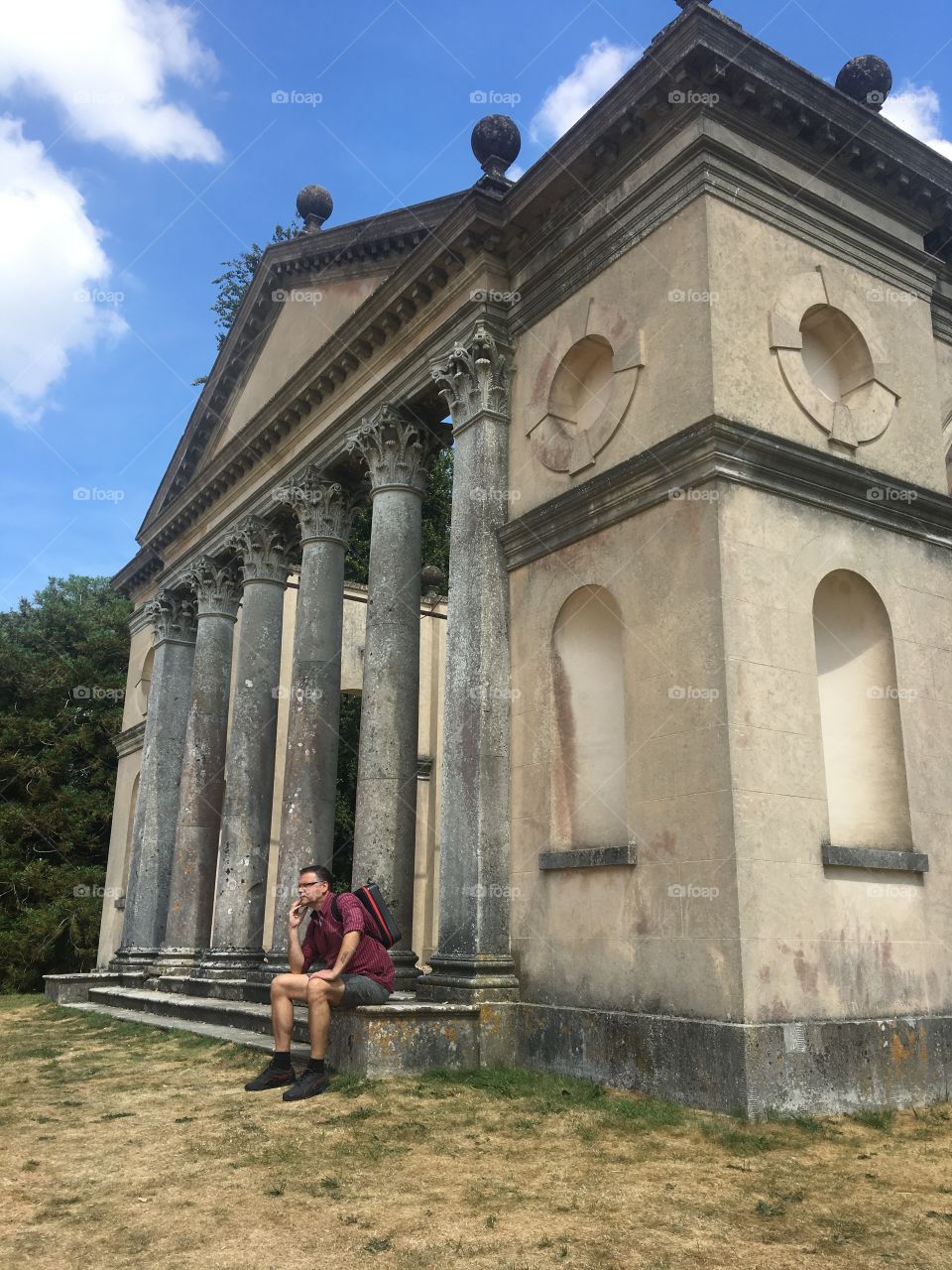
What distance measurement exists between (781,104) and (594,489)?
424cm

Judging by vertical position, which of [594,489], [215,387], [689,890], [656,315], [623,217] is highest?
[215,387]

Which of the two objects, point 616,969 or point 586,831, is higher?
point 586,831

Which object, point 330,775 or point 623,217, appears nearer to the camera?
point 623,217

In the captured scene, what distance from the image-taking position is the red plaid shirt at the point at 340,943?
8961 mm

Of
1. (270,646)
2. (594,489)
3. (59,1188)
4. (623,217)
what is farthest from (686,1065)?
(270,646)

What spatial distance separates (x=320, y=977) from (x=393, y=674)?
16.6 feet

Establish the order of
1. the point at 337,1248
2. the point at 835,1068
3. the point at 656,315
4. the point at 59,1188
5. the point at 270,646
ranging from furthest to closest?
the point at 270,646 → the point at 656,315 → the point at 835,1068 → the point at 59,1188 → the point at 337,1248

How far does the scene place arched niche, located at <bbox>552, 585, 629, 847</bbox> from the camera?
10312 millimetres

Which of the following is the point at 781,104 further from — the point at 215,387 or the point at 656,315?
the point at 215,387

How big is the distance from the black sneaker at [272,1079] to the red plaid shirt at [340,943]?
88cm

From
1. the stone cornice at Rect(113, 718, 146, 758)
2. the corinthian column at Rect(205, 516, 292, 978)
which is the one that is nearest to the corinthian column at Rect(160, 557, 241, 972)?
the corinthian column at Rect(205, 516, 292, 978)

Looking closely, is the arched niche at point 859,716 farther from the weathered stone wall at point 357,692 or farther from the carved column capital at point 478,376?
the weathered stone wall at point 357,692

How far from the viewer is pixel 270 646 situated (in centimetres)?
1705

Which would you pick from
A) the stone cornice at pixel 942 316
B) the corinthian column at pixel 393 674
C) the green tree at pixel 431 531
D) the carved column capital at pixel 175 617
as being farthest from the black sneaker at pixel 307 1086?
the green tree at pixel 431 531
